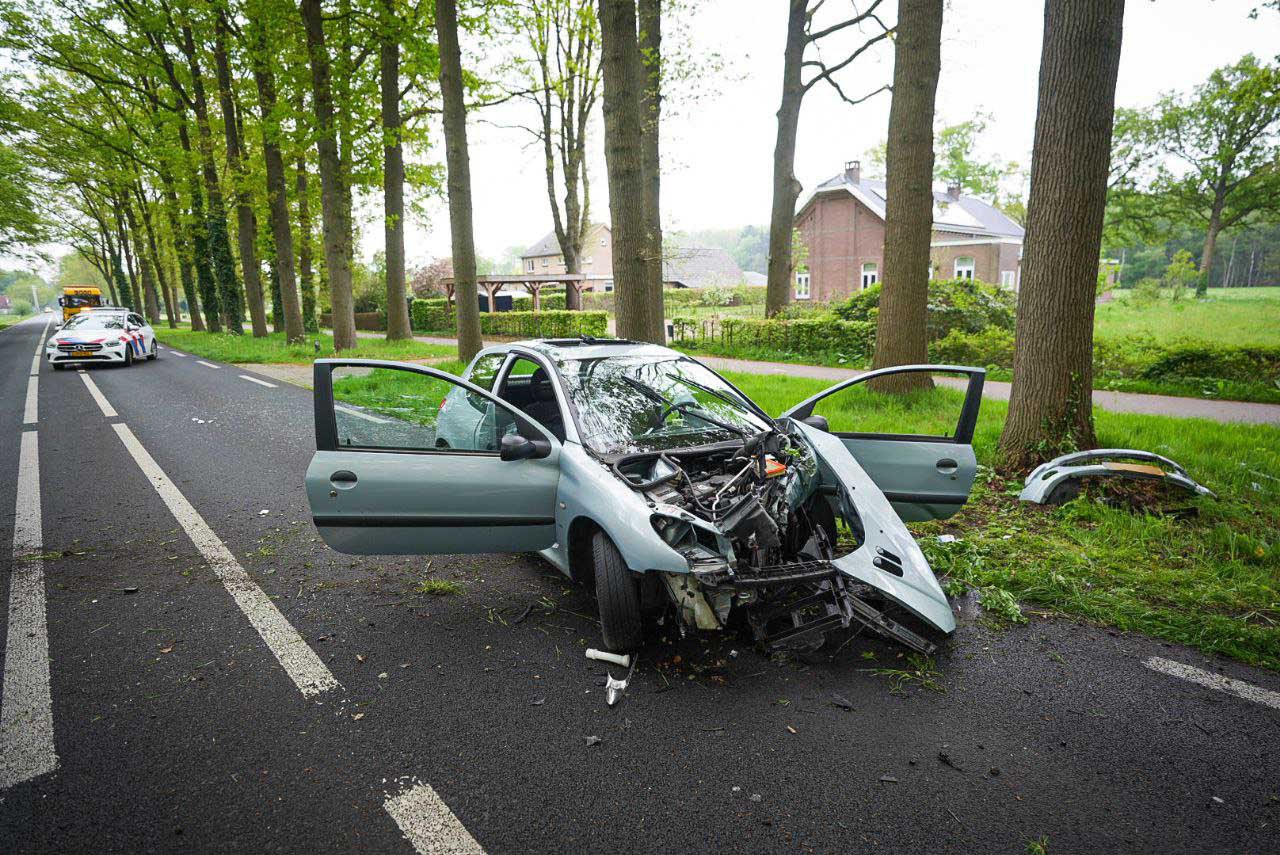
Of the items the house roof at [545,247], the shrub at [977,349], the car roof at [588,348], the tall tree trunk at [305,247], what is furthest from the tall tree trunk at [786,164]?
the house roof at [545,247]

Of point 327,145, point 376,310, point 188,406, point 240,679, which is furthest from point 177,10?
point 240,679

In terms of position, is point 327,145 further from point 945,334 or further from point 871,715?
point 871,715

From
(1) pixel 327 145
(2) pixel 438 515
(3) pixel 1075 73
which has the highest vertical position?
(1) pixel 327 145

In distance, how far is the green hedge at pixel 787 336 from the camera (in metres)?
14.8

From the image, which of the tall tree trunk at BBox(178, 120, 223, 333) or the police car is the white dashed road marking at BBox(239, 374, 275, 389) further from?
the tall tree trunk at BBox(178, 120, 223, 333)

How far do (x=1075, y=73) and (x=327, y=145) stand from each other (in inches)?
626

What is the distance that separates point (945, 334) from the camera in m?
14.3

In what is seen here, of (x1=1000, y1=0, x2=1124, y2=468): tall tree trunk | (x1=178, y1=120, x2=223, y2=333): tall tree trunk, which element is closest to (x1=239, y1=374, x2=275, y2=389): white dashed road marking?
(x1=1000, y1=0, x2=1124, y2=468): tall tree trunk

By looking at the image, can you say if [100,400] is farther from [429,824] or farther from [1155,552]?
[1155,552]

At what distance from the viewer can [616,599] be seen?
3.28 meters

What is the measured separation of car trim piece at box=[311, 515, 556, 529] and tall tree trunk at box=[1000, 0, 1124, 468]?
4.65 meters

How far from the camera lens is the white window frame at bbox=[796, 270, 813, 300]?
139 ft

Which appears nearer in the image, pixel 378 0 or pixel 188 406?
pixel 188 406

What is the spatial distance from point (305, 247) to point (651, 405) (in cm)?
3145
